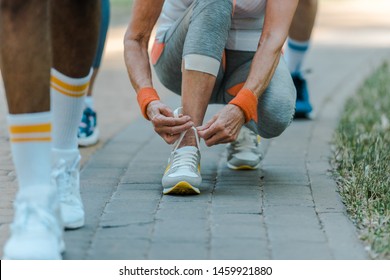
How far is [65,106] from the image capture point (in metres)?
3.28

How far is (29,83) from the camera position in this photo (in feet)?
9.17

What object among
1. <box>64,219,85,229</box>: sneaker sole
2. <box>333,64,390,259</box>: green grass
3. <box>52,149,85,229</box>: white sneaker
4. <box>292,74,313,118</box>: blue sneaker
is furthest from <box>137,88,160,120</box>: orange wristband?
<box>292,74,313,118</box>: blue sneaker

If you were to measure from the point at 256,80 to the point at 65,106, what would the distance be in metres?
0.83

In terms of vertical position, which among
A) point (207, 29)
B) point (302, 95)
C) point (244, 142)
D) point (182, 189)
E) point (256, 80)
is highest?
point (207, 29)

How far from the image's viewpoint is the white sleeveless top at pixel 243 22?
13.0 feet

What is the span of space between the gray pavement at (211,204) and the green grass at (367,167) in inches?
2.0

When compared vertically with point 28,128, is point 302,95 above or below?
below

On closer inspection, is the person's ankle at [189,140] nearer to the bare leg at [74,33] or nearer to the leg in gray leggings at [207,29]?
the leg in gray leggings at [207,29]

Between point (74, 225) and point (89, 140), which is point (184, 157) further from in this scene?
point (89, 140)

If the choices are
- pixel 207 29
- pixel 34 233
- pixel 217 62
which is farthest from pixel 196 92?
pixel 34 233

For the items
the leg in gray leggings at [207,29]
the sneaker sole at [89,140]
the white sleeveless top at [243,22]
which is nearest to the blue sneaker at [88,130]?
the sneaker sole at [89,140]

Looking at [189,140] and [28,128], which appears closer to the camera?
[28,128]

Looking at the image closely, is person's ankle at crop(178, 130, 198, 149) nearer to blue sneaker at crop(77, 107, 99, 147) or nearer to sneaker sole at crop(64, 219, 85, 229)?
sneaker sole at crop(64, 219, 85, 229)

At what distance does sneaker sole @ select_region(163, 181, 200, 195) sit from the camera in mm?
3684
